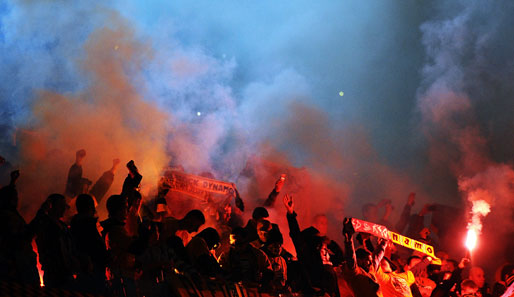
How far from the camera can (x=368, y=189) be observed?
13258mm

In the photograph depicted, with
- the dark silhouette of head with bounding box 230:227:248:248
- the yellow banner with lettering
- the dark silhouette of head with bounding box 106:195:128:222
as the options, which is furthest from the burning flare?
the dark silhouette of head with bounding box 106:195:128:222

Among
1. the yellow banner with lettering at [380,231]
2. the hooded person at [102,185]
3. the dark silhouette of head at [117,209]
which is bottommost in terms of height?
the dark silhouette of head at [117,209]

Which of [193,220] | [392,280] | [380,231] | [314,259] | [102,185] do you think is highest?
[102,185]

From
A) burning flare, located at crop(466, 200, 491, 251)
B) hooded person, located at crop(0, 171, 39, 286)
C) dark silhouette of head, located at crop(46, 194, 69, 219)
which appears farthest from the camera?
burning flare, located at crop(466, 200, 491, 251)

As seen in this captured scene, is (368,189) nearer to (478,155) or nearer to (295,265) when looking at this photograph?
(478,155)

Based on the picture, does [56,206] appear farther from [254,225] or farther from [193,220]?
[254,225]

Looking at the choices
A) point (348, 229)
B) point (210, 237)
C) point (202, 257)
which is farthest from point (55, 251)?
point (348, 229)

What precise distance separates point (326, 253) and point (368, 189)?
7757mm

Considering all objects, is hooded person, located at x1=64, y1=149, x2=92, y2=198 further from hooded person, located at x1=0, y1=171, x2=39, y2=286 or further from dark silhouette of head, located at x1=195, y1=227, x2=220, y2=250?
hooded person, located at x1=0, y1=171, x2=39, y2=286

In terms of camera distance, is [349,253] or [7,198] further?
[349,253]

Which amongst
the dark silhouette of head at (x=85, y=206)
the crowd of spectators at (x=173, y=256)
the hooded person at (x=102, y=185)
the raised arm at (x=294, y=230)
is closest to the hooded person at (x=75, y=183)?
the crowd of spectators at (x=173, y=256)

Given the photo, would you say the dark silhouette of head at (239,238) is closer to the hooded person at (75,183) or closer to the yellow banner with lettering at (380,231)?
the yellow banner with lettering at (380,231)

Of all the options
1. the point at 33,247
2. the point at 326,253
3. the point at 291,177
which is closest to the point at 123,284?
the point at 33,247

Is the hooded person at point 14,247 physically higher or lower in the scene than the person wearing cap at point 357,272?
lower
